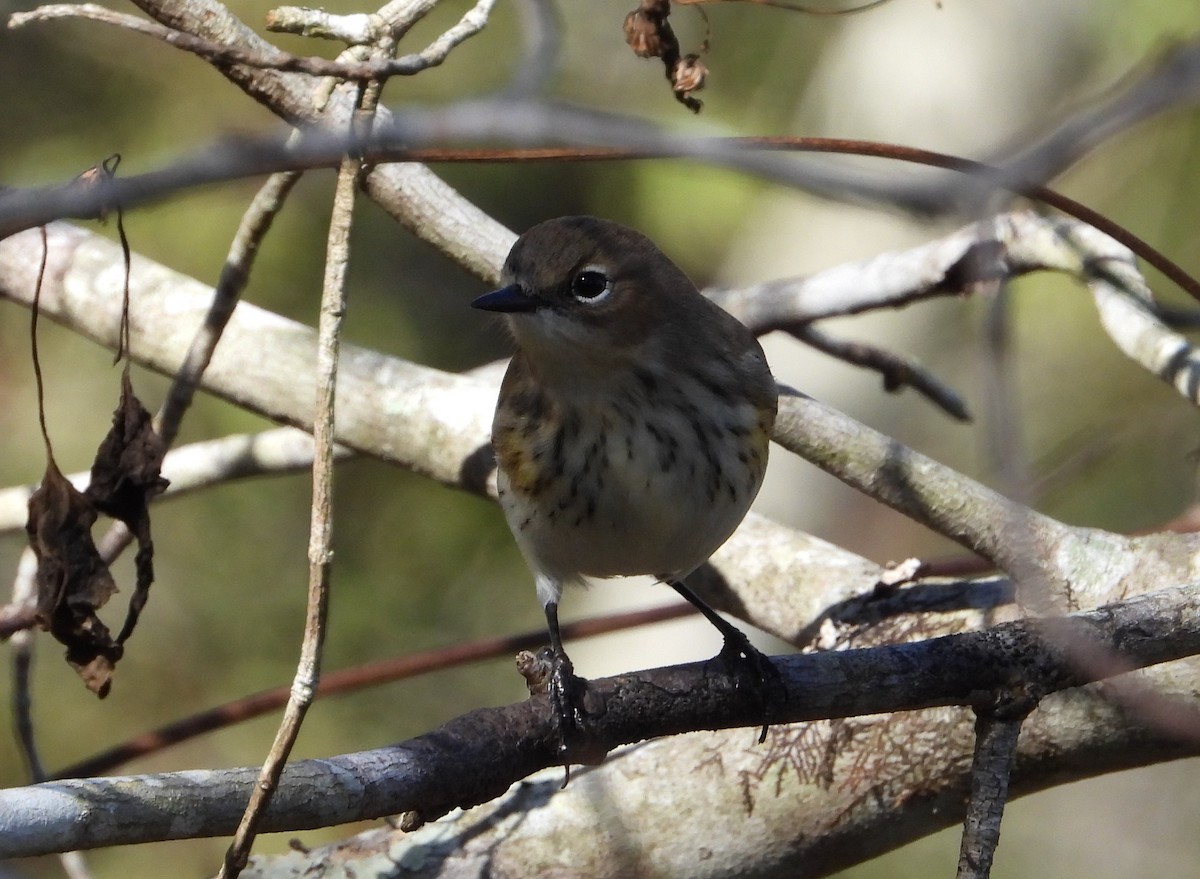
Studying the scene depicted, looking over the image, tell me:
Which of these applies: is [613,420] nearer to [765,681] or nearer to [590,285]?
[590,285]

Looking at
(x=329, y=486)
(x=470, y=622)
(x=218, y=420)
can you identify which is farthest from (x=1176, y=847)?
(x=329, y=486)

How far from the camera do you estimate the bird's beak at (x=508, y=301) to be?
264 centimetres

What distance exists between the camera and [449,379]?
3.54m

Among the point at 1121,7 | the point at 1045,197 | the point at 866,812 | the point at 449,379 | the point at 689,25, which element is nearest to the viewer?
the point at 1045,197

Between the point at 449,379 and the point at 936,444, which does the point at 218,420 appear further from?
the point at 936,444

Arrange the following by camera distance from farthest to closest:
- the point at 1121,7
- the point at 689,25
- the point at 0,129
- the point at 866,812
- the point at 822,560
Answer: the point at 689,25 < the point at 0,129 < the point at 1121,7 < the point at 822,560 < the point at 866,812

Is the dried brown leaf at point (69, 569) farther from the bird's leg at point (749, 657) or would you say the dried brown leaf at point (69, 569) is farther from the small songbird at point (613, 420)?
the bird's leg at point (749, 657)

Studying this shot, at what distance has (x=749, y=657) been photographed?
2586 mm

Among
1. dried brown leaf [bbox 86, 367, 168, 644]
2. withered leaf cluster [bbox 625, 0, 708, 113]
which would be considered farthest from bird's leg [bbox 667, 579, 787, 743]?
dried brown leaf [bbox 86, 367, 168, 644]

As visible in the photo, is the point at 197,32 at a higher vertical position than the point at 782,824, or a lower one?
higher

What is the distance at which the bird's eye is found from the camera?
2799 millimetres

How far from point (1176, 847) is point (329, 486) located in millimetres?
6177

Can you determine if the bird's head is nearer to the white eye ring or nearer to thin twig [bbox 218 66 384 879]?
the white eye ring

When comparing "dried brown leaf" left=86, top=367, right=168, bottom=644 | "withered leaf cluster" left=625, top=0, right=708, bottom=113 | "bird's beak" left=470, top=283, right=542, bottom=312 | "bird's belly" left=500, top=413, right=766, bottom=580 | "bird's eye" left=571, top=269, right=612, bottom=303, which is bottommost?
"bird's belly" left=500, top=413, right=766, bottom=580
